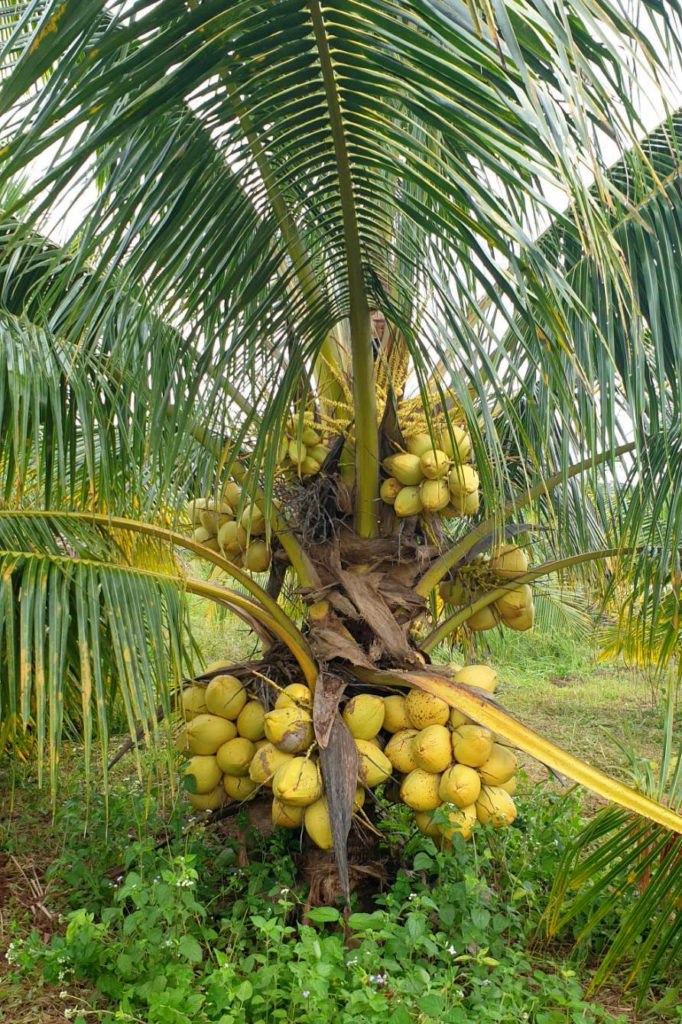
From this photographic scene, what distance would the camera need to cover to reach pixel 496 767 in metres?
2.21

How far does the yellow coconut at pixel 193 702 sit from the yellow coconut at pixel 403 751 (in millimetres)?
529

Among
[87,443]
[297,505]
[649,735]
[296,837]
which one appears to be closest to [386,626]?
[297,505]

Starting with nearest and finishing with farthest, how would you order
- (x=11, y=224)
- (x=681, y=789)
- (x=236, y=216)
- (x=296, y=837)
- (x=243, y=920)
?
(x=236, y=216), (x=681, y=789), (x=243, y=920), (x=11, y=224), (x=296, y=837)

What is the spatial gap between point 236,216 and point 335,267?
1.04 ft

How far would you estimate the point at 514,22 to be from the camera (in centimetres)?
107

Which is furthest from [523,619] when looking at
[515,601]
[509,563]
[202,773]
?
[202,773]

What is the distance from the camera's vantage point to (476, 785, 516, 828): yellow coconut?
222 centimetres

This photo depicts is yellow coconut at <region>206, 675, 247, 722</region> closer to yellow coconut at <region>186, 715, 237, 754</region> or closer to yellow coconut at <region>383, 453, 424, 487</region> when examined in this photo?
yellow coconut at <region>186, 715, 237, 754</region>

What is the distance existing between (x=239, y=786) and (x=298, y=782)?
0.41 metres

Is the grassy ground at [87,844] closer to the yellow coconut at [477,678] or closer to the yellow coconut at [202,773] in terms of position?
the yellow coconut at [202,773]

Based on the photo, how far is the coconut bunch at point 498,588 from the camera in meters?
2.62

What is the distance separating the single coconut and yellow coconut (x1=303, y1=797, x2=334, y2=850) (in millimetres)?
285

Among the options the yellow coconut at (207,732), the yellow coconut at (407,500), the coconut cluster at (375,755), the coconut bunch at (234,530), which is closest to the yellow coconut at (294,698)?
the coconut cluster at (375,755)

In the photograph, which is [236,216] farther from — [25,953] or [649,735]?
[649,735]
